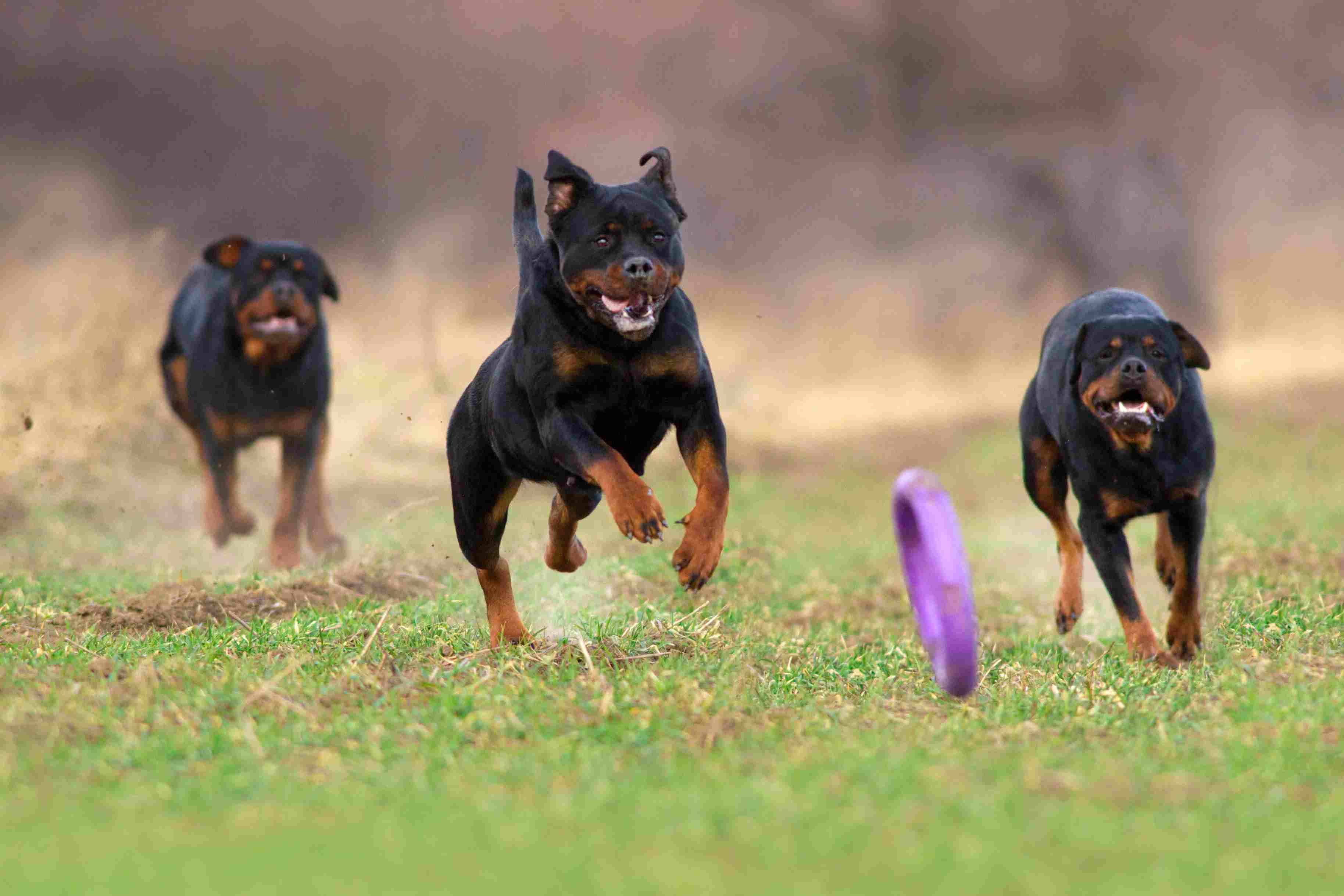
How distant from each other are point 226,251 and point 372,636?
568 cm

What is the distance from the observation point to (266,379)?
11492 mm

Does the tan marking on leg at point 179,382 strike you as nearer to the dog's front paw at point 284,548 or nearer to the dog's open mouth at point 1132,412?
the dog's front paw at point 284,548

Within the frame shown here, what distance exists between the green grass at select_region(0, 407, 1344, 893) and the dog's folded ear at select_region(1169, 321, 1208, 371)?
4.26 feet

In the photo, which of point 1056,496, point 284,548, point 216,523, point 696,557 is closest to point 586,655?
point 696,557

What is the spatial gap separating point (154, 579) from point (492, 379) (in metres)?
4.41

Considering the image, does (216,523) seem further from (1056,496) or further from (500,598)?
(1056,496)

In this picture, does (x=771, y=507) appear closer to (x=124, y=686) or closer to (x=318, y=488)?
(x=318, y=488)

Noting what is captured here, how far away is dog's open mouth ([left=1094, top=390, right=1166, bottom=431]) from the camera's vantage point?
23.1 ft

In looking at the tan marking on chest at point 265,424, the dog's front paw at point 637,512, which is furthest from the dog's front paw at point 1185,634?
the tan marking on chest at point 265,424

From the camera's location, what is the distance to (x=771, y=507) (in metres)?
16.6

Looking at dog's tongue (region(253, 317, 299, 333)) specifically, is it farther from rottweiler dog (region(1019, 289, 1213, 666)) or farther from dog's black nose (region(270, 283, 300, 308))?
rottweiler dog (region(1019, 289, 1213, 666))

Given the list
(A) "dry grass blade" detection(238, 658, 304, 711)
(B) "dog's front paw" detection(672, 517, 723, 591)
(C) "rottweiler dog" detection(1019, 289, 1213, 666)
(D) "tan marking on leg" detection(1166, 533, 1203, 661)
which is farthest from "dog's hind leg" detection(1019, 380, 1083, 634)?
(A) "dry grass blade" detection(238, 658, 304, 711)

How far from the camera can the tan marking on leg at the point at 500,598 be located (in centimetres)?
677

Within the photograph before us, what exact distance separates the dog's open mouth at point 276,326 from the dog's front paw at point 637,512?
245 inches
